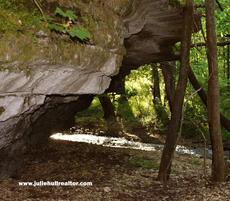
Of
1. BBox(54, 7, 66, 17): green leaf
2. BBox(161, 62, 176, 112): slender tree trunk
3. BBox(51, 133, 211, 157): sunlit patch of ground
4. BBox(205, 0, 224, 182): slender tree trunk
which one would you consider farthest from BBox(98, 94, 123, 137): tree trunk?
BBox(54, 7, 66, 17): green leaf

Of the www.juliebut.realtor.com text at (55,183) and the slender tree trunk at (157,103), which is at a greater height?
Answer: the slender tree trunk at (157,103)

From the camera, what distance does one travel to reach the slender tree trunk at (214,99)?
9969 millimetres

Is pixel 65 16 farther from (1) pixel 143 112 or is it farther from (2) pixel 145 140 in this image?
(1) pixel 143 112

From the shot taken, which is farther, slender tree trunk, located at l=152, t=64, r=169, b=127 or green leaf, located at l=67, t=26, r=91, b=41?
slender tree trunk, located at l=152, t=64, r=169, b=127

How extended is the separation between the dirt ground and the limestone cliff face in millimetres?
914

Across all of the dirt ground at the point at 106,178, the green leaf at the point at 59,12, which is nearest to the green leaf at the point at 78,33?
the green leaf at the point at 59,12

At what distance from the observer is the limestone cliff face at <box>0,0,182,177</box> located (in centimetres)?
576

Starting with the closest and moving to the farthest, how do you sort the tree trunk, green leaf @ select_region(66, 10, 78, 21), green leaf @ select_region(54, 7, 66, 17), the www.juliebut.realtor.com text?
green leaf @ select_region(54, 7, 66, 17) < green leaf @ select_region(66, 10, 78, 21) < the www.juliebut.realtor.com text < the tree trunk

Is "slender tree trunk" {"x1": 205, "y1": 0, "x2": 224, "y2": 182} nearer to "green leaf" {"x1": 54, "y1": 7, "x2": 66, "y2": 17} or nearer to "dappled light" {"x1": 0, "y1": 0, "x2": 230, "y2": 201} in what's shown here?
"dappled light" {"x1": 0, "y1": 0, "x2": 230, "y2": 201}

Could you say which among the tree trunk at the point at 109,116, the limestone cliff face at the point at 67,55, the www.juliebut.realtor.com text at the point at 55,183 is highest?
the limestone cliff face at the point at 67,55

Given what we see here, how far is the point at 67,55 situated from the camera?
21.0 ft

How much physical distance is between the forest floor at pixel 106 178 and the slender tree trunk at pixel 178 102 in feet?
1.69

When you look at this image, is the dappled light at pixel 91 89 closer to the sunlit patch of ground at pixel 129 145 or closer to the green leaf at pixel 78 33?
the green leaf at pixel 78 33

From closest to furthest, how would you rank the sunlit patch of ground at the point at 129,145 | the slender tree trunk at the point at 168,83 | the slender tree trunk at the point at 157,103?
the slender tree trunk at the point at 168,83, the sunlit patch of ground at the point at 129,145, the slender tree trunk at the point at 157,103
